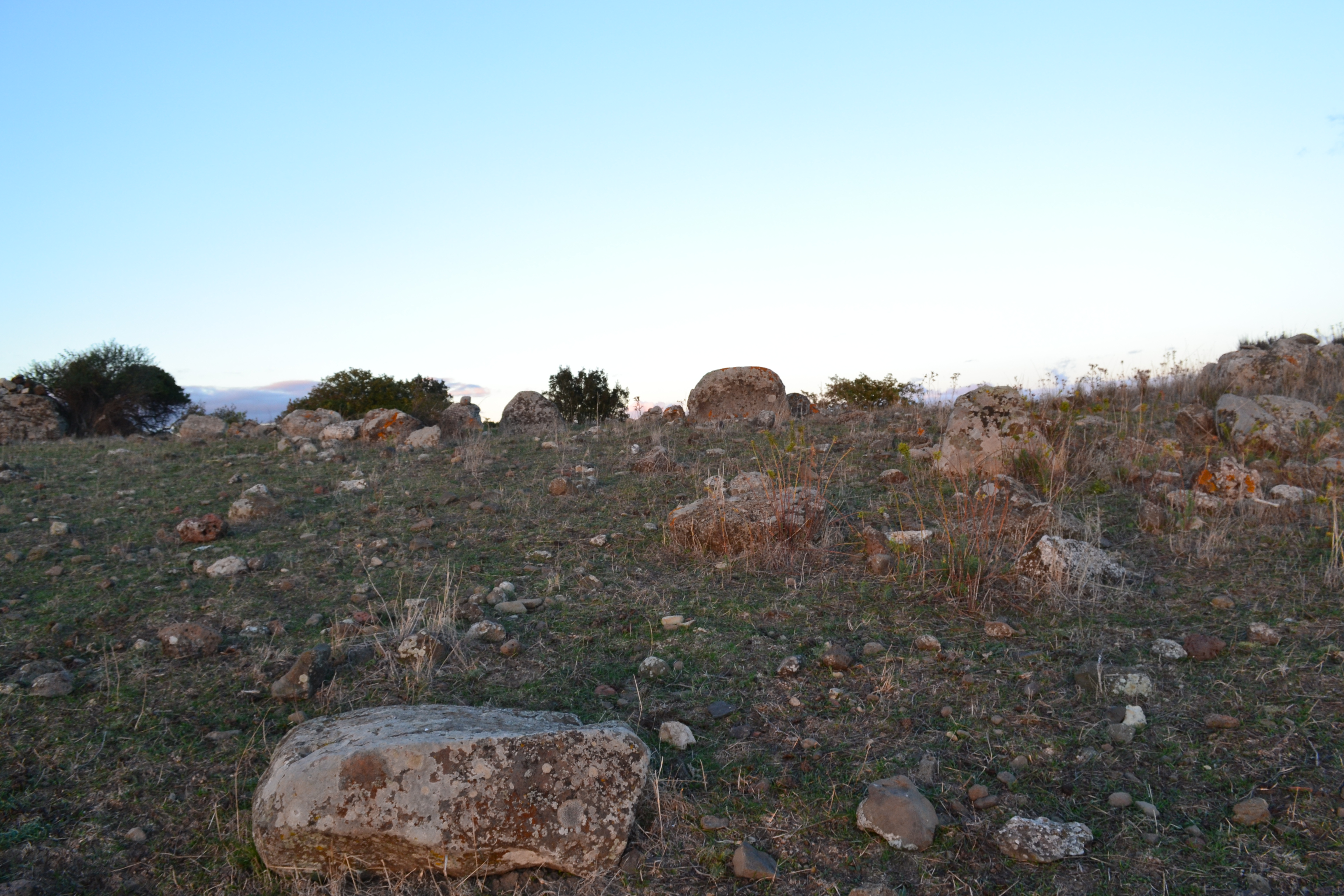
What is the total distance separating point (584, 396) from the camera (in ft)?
50.4

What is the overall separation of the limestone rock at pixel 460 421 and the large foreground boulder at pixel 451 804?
802 centimetres

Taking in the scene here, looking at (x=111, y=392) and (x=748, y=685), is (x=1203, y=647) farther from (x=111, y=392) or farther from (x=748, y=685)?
(x=111, y=392)

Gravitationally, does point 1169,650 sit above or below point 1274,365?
below

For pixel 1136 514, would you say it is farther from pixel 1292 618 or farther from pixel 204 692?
pixel 204 692

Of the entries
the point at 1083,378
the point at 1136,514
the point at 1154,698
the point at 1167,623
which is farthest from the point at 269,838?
the point at 1083,378

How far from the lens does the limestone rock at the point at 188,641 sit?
3803 mm

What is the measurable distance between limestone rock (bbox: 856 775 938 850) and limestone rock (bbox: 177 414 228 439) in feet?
32.6

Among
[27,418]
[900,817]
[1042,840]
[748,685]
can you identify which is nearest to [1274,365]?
[748,685]

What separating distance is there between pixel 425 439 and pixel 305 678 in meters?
6.23

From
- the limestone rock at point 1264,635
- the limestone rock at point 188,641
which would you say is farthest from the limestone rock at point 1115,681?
the limestone rock at point 188,641

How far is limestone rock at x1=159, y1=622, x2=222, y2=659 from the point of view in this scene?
380 centimetres

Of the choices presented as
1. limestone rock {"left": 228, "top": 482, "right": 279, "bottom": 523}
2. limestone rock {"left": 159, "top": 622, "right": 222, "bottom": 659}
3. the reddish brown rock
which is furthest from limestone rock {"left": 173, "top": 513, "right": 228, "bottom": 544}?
the reddish brown rock

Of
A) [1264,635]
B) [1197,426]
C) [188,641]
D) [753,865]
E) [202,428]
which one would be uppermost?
[202,428]

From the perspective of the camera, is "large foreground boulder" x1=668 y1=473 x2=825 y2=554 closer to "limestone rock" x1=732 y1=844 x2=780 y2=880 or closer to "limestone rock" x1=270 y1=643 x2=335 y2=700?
"limestone rock" x1=270 y1=643 x2=335 y2=700
